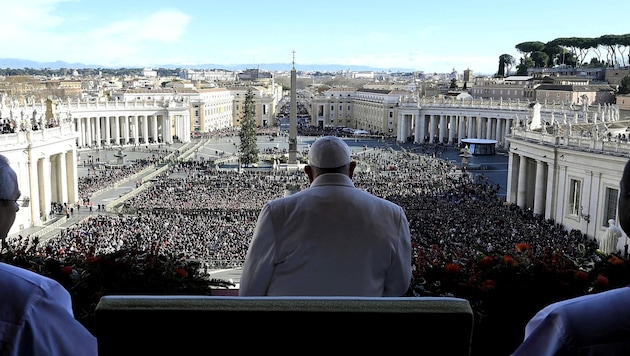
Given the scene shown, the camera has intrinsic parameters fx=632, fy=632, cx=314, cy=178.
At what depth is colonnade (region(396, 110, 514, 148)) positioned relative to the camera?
191 ft

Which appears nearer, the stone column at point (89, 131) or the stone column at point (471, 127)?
the stone column at point (89, 131)

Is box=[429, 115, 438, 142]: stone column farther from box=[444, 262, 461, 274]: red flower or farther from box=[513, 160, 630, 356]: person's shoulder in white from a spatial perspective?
box=[513, 160, 630, 356]: person's shoulder in white

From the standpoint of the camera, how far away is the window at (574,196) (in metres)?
24.0

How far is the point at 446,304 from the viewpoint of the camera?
7.13 feet

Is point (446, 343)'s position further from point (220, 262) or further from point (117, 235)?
point (117, 235)

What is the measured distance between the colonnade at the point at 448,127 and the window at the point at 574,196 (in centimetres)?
3237

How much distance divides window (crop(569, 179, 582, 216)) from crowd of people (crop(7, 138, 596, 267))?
2.72 feet

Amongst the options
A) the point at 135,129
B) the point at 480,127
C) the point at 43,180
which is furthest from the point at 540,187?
the point at 135,129

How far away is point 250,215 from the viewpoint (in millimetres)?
25172

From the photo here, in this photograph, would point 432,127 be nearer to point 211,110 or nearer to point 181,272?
point 211,110

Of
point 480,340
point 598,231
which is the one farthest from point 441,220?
point 480,340

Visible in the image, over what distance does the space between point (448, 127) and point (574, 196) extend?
3924 centimetres

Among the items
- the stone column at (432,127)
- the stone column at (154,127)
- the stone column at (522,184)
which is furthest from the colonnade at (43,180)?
the stone column at (432,127)

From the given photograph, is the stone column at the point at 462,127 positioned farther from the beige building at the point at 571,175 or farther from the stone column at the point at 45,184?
the stone column at the point at 45,184
